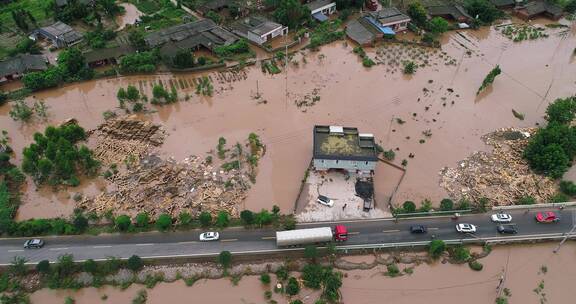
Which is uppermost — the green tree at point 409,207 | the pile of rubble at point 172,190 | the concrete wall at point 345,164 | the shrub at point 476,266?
the concrete wall at point 345,164

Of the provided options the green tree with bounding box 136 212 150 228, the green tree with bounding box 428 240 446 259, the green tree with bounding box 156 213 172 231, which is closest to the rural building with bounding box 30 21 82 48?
the green tree with bounding box 136 212 150 228

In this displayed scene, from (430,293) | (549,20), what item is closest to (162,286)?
(430,293)

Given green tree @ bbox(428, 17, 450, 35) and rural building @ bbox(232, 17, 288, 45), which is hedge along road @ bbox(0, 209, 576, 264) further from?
green tree @ bbox(428, 17, 450, 35)

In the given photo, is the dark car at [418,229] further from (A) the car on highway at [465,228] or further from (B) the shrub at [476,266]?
(B) the shrub at [476,266]

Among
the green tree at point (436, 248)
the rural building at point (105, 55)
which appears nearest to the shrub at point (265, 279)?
the green tree at point (436, 248)

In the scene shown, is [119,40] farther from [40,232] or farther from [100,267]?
[100,267]

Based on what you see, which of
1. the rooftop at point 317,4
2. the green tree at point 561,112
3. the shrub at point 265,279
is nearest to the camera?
the shrub at point 265,279
